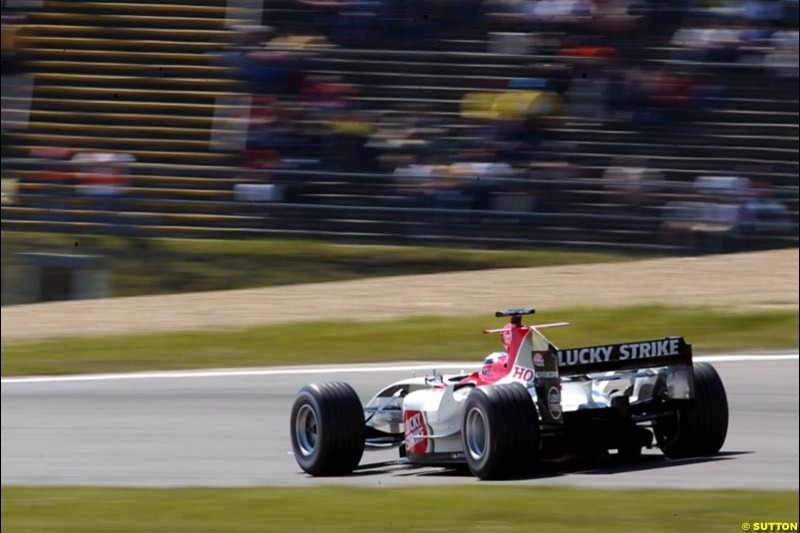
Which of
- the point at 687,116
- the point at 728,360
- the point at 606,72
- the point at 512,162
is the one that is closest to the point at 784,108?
the point at 687,116

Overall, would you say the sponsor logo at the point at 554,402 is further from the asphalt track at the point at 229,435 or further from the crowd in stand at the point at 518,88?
the crowd in stand at the point at 518,88

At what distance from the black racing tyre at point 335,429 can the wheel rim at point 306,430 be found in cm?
7

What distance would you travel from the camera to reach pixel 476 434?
5.15 meters

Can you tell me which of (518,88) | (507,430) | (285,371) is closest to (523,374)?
(507,430)

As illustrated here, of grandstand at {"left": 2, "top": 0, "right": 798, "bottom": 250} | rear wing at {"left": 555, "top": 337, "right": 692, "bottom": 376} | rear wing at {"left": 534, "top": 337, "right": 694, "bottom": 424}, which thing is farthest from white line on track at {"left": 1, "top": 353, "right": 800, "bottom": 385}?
rear wing at {"left": 555, "top": 337, "right": 692, "bottom": 376}

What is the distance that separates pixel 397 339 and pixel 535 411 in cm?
210

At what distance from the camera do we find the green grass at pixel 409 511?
437 cm

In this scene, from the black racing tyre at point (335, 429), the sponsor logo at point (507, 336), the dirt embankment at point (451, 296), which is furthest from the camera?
the dirt embankment at point (451, 296)

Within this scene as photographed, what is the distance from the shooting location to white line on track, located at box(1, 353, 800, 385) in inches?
284

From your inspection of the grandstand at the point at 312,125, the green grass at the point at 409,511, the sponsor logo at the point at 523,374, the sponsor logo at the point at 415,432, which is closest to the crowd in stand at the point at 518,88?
the grandstand at the point at 312,125

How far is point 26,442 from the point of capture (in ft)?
23.7

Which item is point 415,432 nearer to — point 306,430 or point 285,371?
point 306,430

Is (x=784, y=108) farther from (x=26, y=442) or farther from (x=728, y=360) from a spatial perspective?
(x=26, y=442)

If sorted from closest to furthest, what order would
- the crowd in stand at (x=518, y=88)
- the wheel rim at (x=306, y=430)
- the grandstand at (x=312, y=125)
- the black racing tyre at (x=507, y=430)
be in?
the black racing tyre at (x=507, y=430) < the wheel rim at (x=306, y=430) < the grandstand at (x=312, y=125) < the crowd in stand at (x=518, y=88)
